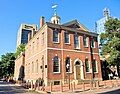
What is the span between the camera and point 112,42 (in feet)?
108

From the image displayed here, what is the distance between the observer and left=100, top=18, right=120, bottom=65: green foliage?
107ft

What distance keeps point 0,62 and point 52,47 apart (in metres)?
52.1

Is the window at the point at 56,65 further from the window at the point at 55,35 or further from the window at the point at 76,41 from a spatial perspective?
the window at the point at 76,41

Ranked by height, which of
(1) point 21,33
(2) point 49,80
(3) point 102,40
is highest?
(1) point 21,33

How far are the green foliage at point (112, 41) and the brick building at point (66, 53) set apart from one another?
6.58 ft

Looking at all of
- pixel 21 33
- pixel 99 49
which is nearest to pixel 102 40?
pixel 99 49

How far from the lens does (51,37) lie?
28.4 meters

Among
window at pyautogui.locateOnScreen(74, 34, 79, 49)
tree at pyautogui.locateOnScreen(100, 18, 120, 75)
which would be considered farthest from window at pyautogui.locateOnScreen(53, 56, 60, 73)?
tree at pyautogui.locateOnScreen(100, 18, 120, 75)

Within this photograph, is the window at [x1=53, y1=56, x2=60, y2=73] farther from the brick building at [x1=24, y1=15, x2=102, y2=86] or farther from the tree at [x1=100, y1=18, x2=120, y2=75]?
the tree at [x1=100, y1=18, x2=120, y2=75]

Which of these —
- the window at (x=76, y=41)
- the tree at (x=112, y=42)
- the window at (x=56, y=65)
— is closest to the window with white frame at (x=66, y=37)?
the window at (x=76, y=41)

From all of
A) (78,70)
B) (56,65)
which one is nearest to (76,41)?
(78,70)

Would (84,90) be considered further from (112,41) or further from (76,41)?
(112,41)

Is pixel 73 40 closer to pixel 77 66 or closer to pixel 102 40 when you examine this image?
pixel 77 66

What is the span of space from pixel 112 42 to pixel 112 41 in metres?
0.19
